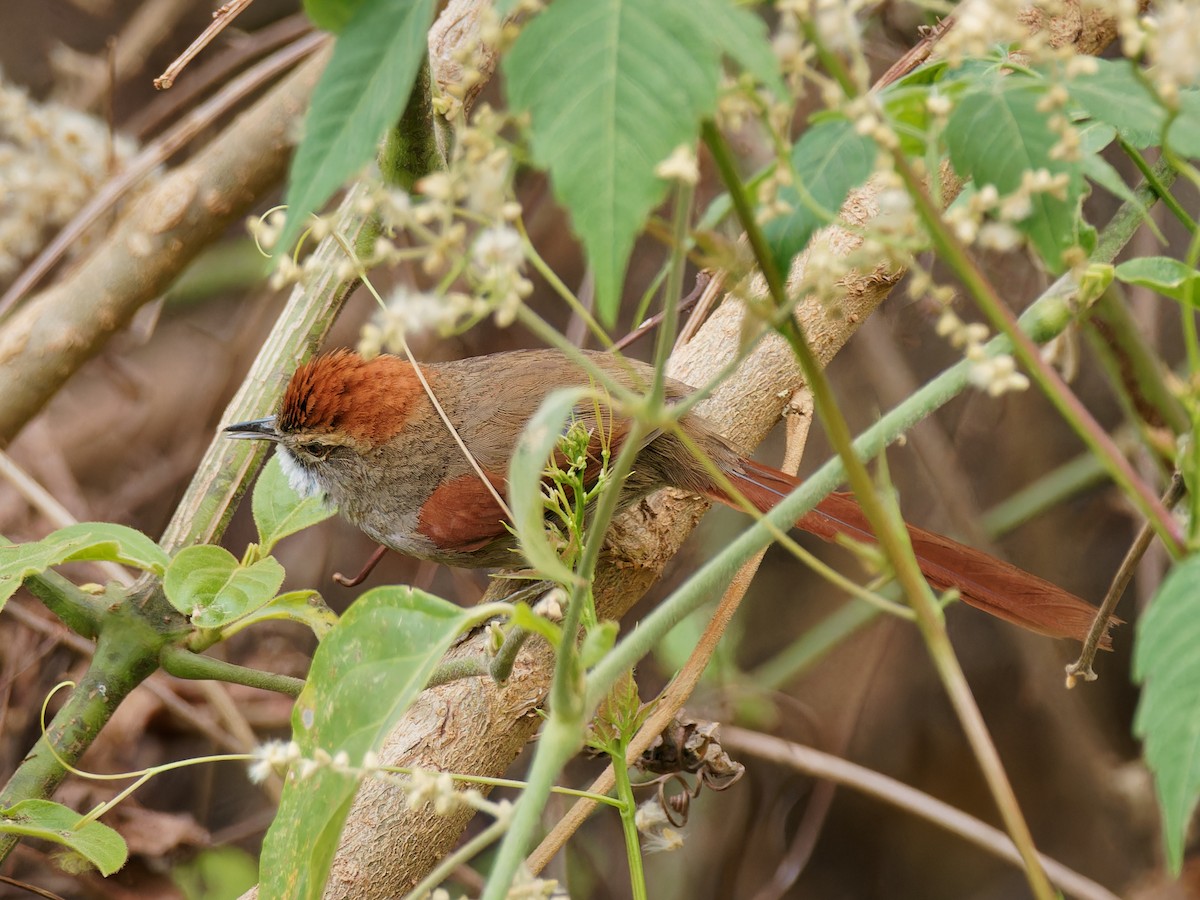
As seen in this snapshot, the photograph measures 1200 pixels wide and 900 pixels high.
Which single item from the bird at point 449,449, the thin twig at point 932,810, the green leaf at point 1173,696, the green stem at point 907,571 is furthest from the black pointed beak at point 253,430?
the green leaf at point 1173,696

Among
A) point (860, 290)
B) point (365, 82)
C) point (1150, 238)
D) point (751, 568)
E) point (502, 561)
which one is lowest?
point (1150, 238)

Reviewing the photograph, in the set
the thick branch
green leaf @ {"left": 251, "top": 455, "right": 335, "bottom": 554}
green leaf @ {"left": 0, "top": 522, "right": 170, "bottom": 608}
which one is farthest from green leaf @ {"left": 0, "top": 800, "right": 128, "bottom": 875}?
the thick branch

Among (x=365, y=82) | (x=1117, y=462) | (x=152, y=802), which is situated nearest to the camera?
(x=365, y=82)

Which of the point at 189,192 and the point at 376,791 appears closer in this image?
the point at 376,791

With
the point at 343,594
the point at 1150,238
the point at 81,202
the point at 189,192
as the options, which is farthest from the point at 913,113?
the point at 343,594

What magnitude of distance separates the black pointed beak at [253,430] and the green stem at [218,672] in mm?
502

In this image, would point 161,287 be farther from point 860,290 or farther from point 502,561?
point 860,290

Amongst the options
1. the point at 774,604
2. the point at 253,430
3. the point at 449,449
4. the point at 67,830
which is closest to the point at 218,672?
the point at 67,830

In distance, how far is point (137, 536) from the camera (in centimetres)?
183

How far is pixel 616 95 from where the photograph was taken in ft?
2.47

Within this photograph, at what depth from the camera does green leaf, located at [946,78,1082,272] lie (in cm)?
93

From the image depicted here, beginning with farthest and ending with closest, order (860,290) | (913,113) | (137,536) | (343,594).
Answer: (343,594), (860,290), (137,536), (913,113)

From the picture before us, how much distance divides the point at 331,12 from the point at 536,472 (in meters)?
0.38

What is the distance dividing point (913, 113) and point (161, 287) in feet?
8.37
